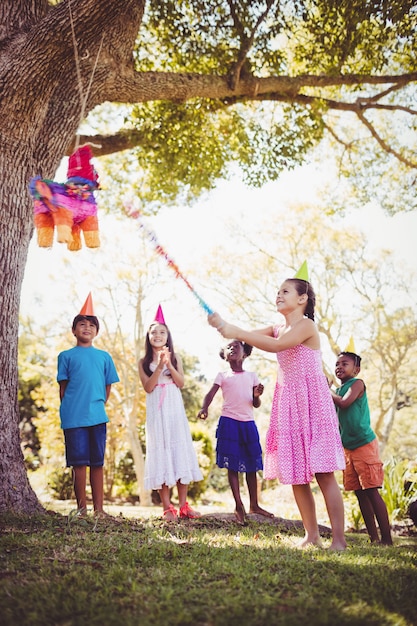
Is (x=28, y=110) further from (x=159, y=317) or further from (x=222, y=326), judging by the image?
(x=222, y=326)

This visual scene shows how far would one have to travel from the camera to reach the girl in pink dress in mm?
3043

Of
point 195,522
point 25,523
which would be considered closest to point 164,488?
point 195,522

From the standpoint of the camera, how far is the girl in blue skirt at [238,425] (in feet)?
14.6

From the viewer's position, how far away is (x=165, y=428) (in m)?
4.38

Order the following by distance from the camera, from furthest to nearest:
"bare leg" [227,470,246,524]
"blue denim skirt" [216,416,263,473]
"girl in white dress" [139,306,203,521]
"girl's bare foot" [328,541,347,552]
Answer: "blue denim skirt" [216,416,263,473] < "girl in white dress" [139,306,203,521] < "bare leg" [227,470,246,524] < "girl's bare foot" [328,541,347,552]

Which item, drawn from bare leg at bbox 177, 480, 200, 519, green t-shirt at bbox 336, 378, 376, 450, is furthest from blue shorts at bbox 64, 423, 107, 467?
green t-shirt at bbox 336, 378, 376, 450

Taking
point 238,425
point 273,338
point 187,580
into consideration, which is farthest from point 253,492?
point 187,580

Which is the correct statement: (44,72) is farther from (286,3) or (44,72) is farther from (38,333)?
(38,333)

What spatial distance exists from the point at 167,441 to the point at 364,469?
1511 mm

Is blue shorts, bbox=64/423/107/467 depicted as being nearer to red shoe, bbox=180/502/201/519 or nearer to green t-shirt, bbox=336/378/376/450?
red shoe, bbox=180/502/201/519

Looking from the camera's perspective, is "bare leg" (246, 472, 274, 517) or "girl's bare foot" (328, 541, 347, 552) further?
"bare leg" (246, 472, 274, 517)

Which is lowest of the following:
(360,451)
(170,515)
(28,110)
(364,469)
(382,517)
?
(382,517)

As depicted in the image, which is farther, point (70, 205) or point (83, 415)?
point (83, 415)

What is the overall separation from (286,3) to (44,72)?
3.50 m
